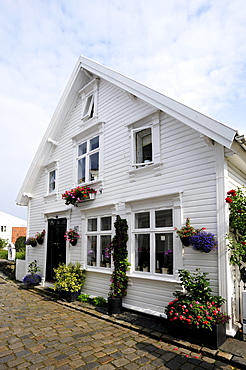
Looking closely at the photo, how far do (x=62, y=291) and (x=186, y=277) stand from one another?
4.62m

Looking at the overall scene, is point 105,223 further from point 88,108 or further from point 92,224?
point 88,108

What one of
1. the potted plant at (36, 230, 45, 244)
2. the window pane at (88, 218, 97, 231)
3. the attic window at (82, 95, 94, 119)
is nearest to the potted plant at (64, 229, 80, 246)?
the window pane at (88, 218, 97, 231)

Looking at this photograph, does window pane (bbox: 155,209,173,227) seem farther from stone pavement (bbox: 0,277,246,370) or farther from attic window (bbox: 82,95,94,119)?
attic window (bbox: 82,95,94,119)

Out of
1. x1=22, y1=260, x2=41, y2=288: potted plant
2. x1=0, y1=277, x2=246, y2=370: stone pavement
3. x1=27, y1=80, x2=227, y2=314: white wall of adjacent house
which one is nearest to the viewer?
x1=0, y1=277, x2=246, y2=370: stone pavement

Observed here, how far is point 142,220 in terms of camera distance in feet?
23.9

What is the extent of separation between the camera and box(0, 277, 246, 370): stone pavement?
4.38 meters

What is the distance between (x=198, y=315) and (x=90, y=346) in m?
2.03

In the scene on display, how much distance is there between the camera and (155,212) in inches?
274

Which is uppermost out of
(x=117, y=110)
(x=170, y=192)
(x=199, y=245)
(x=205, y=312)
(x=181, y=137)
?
(x=117, y=110)

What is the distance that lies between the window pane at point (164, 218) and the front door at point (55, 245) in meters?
4.60

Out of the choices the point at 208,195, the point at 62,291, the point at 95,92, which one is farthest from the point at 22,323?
the point at 95,92

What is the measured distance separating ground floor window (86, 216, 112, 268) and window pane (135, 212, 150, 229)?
1.17 meters

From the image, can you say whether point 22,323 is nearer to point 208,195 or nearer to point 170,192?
point 170,192

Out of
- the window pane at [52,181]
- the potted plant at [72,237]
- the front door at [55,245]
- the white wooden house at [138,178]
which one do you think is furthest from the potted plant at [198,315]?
the window pane at [52,181]
